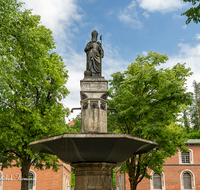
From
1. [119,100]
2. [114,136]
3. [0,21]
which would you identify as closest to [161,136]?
[119,100]

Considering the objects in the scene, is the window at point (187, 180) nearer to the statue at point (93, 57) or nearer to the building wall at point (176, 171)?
the building wall at point (176, 171)

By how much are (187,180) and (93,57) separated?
31.0m

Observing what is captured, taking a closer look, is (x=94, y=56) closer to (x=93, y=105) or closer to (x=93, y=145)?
(x=93, y=105)

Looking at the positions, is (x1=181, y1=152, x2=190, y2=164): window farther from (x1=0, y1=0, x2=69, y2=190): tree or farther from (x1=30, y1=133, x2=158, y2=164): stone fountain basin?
(x1=30, y1=133, x2=158, y2=164): stone fountain basin

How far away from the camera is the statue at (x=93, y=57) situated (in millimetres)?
10312

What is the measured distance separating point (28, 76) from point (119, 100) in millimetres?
7541

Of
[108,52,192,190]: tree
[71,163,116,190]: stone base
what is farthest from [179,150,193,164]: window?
[71,163,116,190]: stone base

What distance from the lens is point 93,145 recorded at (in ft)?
21.9

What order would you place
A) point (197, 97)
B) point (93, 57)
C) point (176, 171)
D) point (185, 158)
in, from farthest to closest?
point (197, 97) → point (185, 158) → point (176, 171) → point (93, 57)

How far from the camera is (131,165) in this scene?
18.2 m

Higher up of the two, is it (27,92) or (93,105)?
(27,92)

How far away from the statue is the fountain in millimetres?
422

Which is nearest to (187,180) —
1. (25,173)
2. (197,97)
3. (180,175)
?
(180,175)

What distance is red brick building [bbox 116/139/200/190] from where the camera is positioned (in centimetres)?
3350
